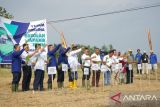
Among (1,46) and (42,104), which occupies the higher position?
(1,46)

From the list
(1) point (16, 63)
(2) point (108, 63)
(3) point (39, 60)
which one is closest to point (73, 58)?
(3) point (39, 60)

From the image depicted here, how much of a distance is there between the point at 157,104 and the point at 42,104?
11.7 feet

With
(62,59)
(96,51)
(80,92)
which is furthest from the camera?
(96,51)

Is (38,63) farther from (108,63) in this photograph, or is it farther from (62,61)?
(108,63)

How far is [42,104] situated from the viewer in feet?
42.4

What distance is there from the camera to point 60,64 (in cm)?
1756

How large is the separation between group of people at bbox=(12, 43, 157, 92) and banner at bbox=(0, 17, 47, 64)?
175 cm

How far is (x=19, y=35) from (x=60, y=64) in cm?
344

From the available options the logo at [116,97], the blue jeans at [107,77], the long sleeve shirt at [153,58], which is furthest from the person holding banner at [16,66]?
the long sleeve shirt at [153,58]

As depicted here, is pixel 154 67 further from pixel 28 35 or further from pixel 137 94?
pixel 137 94

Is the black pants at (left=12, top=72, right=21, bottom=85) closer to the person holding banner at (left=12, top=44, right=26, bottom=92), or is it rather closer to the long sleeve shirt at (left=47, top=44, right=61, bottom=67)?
the person holding banner at (left=12, top=44, right=26, bottom=92)

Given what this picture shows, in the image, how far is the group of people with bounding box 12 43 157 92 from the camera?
1653 centimetres

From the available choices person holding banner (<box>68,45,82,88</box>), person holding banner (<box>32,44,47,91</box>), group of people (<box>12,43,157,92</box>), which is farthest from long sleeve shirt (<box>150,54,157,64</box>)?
person holding banner (<box>32,44,47,91</box>)

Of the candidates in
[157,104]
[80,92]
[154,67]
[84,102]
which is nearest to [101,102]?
[84,102]
